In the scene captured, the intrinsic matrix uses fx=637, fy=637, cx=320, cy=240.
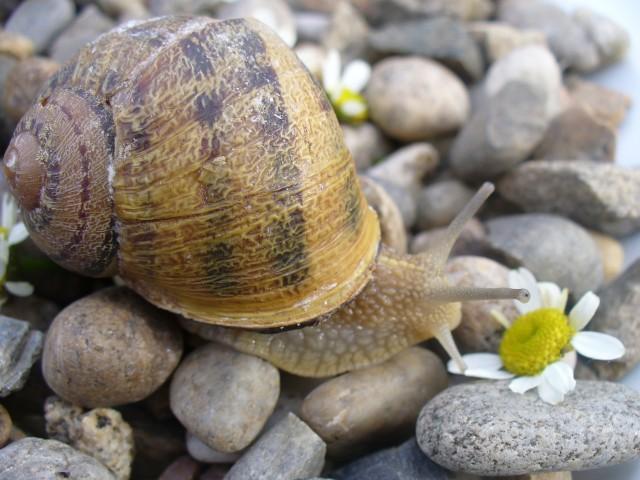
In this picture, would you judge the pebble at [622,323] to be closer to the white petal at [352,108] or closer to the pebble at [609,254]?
the pebble at [609,254]

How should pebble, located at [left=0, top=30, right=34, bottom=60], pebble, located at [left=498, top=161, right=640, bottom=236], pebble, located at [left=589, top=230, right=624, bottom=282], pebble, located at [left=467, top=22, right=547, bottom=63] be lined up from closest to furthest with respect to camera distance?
pebble, located at [left=498, top=161, right=640, bottom=236] < pebble, located at [left=589, top=230, right=624, bottom=282] < pebble, located at [left=0, top=30, right=34, bottom=60] < pebble, located at [left=467, top=22, right=547, bottom=63]

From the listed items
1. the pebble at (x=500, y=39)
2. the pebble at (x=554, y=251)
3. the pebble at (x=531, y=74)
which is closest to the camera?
the pebble at (x=554, y=251)

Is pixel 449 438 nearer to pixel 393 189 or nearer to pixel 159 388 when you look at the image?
pixel 159 388

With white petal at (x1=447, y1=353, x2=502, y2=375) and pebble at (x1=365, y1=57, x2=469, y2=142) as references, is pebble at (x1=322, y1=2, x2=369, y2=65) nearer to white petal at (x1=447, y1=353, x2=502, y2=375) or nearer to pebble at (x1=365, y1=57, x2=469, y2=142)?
pebble at (x1=365, y1=57, x2=469, y2=142)

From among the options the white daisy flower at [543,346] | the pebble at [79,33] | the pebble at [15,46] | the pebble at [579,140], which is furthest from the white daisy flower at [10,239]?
the pebble at [579,140]

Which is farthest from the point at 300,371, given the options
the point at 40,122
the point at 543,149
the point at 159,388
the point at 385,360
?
the point at 543,149

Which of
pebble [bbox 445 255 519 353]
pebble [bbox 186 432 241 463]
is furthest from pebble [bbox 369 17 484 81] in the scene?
pebble [bbox 186 432 241 463]

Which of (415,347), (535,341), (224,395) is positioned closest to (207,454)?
(224,395)
